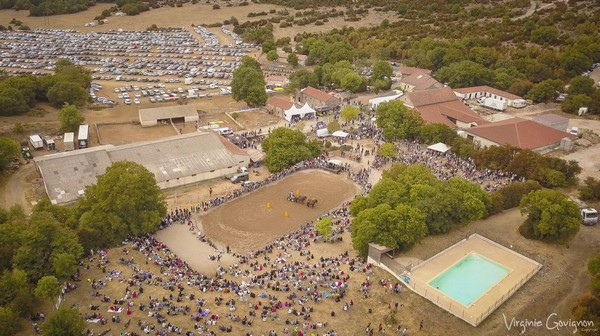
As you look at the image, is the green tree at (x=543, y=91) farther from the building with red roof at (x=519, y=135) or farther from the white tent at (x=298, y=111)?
the white tent at (x=298, y=111)

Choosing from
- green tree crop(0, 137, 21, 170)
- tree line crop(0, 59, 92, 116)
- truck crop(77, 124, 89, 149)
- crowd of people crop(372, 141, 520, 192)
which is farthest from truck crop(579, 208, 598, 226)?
tree line crop(0, 59, 92, 116)

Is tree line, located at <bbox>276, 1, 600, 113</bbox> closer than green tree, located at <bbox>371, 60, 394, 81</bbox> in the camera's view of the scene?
Yes

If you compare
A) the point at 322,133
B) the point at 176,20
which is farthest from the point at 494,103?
the point at 176,20

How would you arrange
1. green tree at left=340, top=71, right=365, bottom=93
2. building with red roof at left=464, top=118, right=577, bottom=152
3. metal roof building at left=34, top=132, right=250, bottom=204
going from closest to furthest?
metal roof building at left=34, top=132, right=250, bottom=204 → building with red roof at left=464, top=118, right=577, bottom=152 → green tree at left=340, top=71, right=365, bottom=93

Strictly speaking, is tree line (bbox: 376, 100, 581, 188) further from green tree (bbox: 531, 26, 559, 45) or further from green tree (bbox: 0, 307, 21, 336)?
green tree (bbox: 531, 26, 559, 45)

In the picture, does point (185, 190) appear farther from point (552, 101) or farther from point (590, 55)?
point (590, 55)

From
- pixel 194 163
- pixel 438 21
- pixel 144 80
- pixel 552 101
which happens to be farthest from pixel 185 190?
pixel 438 21

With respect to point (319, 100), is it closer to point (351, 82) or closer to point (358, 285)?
point (351, 82)
